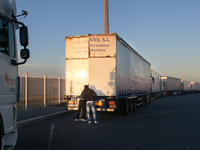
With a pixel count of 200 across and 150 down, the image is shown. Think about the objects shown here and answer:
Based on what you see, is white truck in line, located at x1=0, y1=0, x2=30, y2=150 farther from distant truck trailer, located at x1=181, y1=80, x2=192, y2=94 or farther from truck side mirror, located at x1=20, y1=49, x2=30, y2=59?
distant truck trailer, located at x1=181, y1=80, x2=192, y2=94

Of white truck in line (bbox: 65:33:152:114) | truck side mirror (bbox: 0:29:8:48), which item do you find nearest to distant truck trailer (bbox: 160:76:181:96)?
white truck in line (bbox: 65:33:152:114)

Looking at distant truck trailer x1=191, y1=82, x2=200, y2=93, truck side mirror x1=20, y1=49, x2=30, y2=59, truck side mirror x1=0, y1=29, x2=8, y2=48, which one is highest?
truck side mirror x1=0, y1=29, x2=8, y2=48

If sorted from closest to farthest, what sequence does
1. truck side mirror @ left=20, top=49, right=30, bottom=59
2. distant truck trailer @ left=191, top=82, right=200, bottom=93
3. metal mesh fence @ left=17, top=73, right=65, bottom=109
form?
truck side mirror @ left=20, top=49, right=30, bottom=59
metal mesh fence @ left=17, top=73, right=65, bottom=109
distant truck trailer @ left=191, top=82, right=200, bottom=93

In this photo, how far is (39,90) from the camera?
14.9 m

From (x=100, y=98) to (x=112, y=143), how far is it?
451 cm

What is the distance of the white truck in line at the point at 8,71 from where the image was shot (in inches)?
166

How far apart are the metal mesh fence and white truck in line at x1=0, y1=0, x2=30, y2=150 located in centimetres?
887

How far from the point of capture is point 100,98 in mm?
10836

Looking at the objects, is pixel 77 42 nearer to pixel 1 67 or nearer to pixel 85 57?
pixel 85 57

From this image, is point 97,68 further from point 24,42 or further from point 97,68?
point 24,42

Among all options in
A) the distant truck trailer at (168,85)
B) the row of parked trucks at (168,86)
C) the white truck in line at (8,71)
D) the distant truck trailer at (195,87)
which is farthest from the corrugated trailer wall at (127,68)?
the distant truck trailer at (195,87)

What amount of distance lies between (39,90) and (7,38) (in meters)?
10.7

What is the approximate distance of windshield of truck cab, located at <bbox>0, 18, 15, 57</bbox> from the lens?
4369mm

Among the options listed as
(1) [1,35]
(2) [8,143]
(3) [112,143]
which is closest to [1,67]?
(1) [1,35]
